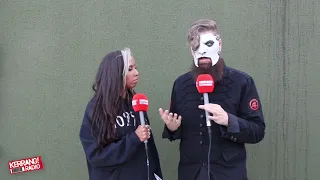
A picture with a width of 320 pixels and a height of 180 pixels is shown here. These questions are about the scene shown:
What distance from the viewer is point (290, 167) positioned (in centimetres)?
348

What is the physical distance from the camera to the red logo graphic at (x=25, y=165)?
326 cm

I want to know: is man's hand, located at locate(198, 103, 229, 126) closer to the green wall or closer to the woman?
the woman

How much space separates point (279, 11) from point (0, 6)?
235 centimetres

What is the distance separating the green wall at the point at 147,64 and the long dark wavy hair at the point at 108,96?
2.90ft

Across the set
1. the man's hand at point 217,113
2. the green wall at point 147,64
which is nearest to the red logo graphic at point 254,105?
the man's hand at point 217,113

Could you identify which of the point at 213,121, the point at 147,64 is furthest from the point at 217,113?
the point at 147,64

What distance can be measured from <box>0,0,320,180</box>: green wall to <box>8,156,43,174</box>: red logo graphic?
0.04 m

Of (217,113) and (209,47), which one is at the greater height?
(209,47)

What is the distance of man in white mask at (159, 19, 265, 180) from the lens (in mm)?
2365

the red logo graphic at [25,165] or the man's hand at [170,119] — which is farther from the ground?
the man's hand at [170,119]

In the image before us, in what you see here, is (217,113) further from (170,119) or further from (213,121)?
(170,119)

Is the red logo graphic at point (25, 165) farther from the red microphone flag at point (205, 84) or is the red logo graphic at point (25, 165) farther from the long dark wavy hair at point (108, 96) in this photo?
the red microphone flag at point (205, 84)

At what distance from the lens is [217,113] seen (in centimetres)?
219

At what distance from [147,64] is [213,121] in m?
1.15
